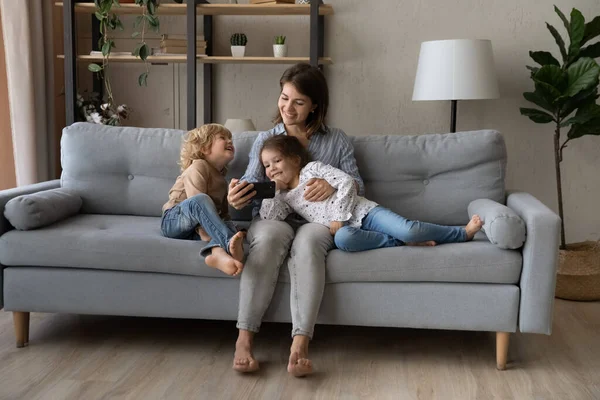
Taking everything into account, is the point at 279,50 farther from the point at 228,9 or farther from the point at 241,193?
the point at 241,193

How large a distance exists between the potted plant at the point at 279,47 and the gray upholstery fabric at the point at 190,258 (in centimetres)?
164

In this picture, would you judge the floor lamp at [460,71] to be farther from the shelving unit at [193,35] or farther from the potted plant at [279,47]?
the potted plant at [279,47]

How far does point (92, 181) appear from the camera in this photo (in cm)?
306

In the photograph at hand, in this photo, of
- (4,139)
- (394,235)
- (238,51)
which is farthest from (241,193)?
(4,139)

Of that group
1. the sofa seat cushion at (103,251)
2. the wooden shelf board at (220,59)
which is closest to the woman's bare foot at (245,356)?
the sofa seat cushion at (103,251)

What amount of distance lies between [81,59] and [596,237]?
2975 mm

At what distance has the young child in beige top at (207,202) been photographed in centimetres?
241

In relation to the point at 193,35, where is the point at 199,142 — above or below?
below

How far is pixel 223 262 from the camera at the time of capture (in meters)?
2.39

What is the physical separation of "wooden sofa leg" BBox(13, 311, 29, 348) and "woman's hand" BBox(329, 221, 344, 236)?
111cm

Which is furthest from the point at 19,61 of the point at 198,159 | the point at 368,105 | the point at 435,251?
the point at 435,251

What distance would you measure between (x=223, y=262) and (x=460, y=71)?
176 centimetres

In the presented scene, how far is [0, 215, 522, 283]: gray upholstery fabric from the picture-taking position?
2.43m

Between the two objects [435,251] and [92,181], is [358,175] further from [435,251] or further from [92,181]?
[92,181]
